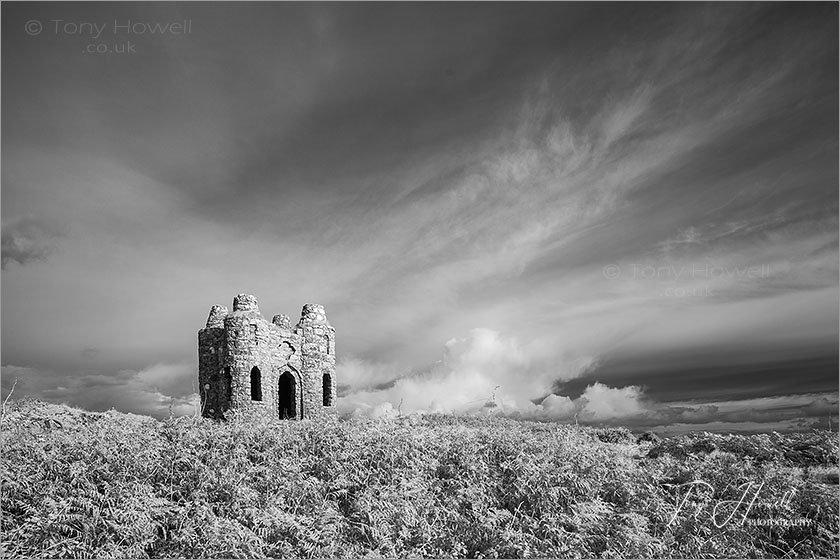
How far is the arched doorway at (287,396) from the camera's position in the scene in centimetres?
2544

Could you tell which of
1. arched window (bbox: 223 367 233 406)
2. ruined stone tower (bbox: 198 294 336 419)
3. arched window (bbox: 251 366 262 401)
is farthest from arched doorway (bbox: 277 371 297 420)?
arched window (bbox: 223 367 233 406)

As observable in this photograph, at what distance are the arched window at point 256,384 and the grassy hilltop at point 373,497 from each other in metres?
6.97

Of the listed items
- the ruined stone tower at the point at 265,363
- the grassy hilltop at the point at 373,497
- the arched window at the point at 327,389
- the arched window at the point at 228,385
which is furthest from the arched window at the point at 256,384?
the grassy hilltop at the point at 373,497

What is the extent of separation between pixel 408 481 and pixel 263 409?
1179 centimetres

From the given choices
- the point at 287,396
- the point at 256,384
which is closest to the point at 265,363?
the point at 256,384

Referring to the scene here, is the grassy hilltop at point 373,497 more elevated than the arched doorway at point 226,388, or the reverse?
the arched doorway at point 226,388

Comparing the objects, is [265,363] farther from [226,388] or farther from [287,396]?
[287,396]

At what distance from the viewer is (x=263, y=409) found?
2289 cm

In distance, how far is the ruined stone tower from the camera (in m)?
23.0

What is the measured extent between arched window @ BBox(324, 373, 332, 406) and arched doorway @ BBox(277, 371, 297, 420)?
64.4 inches

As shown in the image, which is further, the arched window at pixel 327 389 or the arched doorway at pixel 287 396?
the arched window at pixel 327 389

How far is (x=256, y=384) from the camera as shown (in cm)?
2352

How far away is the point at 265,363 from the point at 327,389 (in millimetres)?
3877

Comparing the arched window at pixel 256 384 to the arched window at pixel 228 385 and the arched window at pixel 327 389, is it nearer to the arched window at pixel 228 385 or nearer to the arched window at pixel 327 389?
the arched window at pixel 228 385
